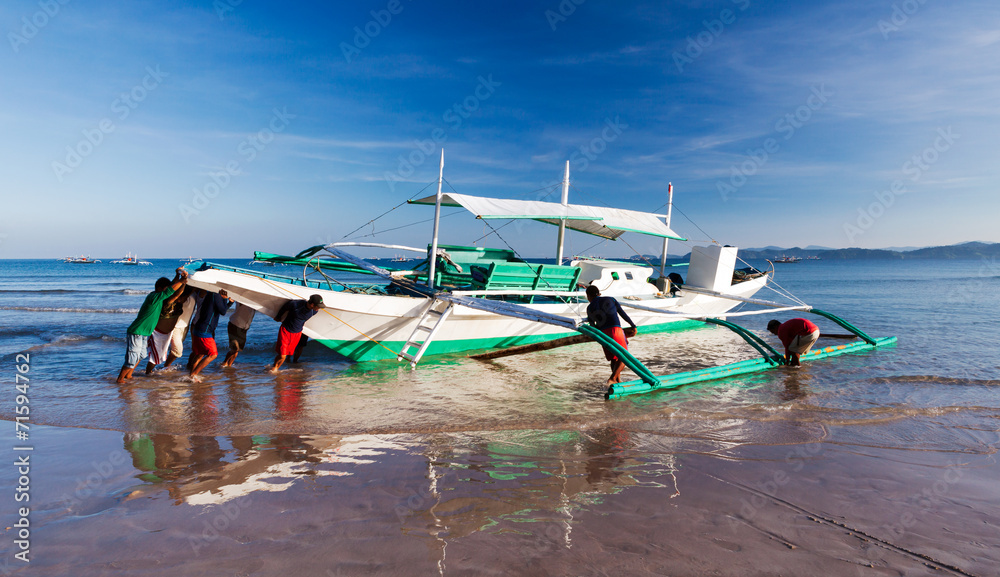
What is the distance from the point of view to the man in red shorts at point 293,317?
9.48 metres

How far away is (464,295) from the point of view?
10.7m

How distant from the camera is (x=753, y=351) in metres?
14.6

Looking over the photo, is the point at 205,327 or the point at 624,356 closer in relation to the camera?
the point at 624,356

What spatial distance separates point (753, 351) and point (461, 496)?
1311 centimetres

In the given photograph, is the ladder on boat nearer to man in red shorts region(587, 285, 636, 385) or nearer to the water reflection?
man in red shorts region(587, 285, 636, 385)

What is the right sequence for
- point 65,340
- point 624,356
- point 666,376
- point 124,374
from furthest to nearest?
1. point 65,340
2. point 124,374
3. point 666,376
4. point 624,356

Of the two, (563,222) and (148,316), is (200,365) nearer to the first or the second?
(148,316)

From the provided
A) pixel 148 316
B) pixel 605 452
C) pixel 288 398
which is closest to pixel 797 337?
pixel 605 452

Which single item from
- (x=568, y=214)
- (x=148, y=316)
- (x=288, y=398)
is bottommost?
(x=288, y=398)

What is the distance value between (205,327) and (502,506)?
25.0 ft

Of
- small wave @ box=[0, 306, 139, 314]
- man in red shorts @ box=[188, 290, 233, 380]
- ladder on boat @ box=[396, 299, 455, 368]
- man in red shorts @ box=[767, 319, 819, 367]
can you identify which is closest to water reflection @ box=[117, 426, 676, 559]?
man in red shorts @ box=[188, 290, 233, 380]

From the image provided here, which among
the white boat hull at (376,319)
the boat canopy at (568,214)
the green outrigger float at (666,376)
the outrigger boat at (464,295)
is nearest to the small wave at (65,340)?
the outrigger boat at (464,295)

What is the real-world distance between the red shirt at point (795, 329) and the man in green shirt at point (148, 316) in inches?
486

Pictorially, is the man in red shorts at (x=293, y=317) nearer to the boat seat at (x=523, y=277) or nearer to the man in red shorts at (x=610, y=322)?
the boat seat at (x=523, y=277)
